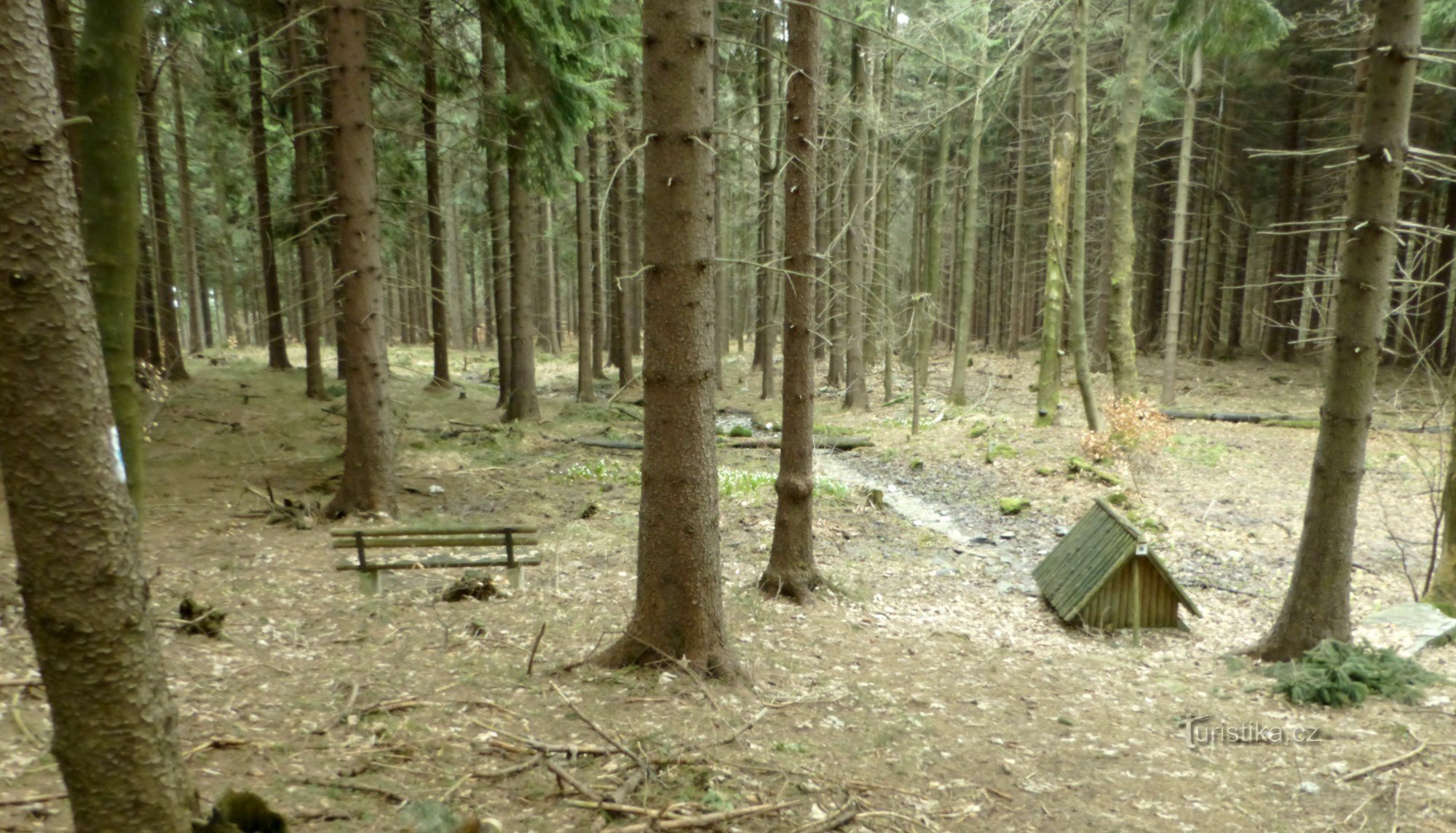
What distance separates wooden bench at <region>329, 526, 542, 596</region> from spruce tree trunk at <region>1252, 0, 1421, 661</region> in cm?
628

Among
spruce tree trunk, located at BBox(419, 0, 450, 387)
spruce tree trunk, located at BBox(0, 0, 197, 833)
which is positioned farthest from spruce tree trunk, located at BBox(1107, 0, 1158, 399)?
spruce tree trunk, located at BBox(0, 0, 197, 833)

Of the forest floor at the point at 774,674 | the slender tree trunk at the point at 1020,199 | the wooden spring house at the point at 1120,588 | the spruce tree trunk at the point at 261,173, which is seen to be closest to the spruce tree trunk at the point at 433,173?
the spruce tree trunk at the point at 261,173

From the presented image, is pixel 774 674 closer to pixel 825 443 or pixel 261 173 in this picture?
pixel 825 443

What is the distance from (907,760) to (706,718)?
4.20ft

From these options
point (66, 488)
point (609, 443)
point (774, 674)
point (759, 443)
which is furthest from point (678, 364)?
point (759, 443)

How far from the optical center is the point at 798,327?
762cm

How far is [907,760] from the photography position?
201 inches

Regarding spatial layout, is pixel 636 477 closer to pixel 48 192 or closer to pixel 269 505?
pixel 269 505

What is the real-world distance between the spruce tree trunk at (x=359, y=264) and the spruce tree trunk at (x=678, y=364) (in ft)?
16.5

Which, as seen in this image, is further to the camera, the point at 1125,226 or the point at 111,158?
the point at 1125,226

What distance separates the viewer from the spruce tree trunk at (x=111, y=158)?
5059 millimetres

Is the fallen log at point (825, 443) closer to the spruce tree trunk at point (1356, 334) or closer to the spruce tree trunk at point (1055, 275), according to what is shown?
the spruce tree trunk at point (1055, 275)

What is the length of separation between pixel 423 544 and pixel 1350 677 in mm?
7358

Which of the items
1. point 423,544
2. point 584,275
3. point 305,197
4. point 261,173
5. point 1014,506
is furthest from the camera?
point 584,275
